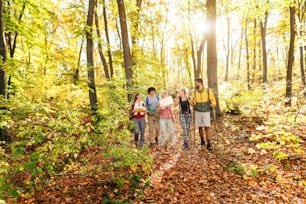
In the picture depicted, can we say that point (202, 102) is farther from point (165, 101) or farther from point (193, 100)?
point (165, 101)

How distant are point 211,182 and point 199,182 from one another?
0.90ft

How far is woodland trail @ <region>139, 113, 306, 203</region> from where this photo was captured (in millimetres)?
4012

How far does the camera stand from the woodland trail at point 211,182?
401 cm

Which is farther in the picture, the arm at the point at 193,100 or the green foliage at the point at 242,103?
the green foliage at the point at 242,103

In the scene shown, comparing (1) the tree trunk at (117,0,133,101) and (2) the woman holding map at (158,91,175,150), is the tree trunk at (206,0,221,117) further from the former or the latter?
(1) the tree trunk at (117,0,133,101)

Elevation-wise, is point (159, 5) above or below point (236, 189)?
above

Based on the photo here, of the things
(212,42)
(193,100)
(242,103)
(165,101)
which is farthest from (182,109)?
(242,103)

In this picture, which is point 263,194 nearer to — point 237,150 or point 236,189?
point 236,189

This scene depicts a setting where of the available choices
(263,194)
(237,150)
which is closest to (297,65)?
(237,150)

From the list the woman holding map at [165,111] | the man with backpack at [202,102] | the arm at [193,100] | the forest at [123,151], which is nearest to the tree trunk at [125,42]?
the forest at [123,151]

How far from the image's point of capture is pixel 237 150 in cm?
612

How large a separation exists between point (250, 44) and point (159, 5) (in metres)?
11.1

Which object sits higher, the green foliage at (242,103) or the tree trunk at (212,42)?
the tree trunk at (212,42)

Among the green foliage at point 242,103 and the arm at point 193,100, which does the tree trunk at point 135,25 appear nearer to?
the green foliage at point 242,103
